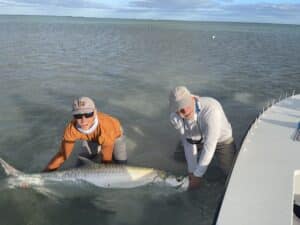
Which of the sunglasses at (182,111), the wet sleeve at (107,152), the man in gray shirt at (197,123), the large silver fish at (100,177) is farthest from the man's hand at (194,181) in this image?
the wet sleeve at (107,152)

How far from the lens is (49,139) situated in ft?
22.7

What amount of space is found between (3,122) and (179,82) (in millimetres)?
6001

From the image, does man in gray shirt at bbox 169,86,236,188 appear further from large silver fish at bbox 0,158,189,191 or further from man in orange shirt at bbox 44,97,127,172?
man in orange shirt at bbox 44,97,127,172

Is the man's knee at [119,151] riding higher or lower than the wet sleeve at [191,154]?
lower

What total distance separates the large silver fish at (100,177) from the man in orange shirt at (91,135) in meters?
0.22

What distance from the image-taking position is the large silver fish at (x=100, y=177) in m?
4.51

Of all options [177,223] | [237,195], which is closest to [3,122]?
[177,223]

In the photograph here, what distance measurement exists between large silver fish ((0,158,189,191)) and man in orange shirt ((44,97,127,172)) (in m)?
0.22

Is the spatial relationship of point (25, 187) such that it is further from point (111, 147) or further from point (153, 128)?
point (153, 128)

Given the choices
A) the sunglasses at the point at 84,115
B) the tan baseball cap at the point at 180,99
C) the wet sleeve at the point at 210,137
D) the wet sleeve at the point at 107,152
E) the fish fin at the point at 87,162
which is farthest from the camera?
the wet sleeve at the point at 107,152

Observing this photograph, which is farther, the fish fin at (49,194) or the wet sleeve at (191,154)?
the fish fin at (49,194)

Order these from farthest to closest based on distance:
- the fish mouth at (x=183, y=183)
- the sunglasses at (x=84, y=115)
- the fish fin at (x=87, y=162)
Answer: the fish fin at (x=87, y=162)
the fish mouth at (x=183, y=183)
the sunglasses at (x=84, y=115)

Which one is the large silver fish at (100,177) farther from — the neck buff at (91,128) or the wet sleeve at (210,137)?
the wet sleeve at (210,137)

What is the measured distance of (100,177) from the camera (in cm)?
459
